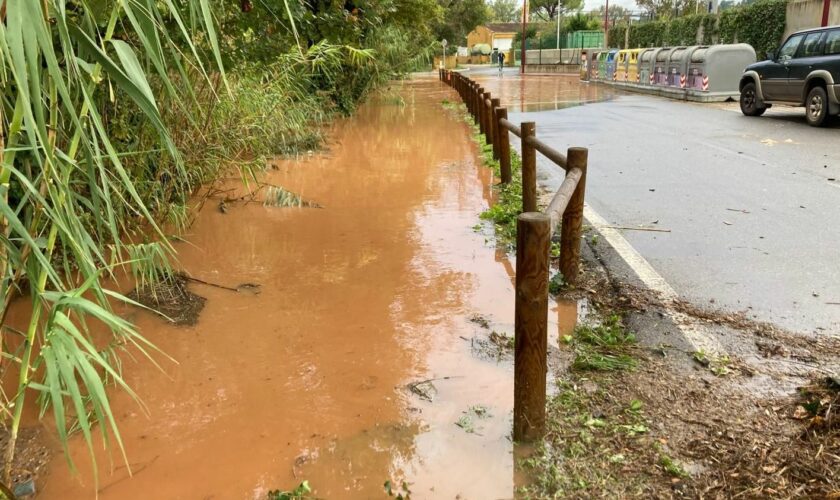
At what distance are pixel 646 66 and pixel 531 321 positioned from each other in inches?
833

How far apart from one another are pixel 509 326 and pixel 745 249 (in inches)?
88.2

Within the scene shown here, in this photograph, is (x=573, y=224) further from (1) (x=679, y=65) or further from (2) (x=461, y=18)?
(2) (x=461, y=18)

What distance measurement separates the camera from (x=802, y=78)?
39.7 feet

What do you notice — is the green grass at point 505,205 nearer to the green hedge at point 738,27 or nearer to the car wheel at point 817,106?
the car wheel at point 817,106

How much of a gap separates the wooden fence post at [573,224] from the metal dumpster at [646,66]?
18631 millimetres

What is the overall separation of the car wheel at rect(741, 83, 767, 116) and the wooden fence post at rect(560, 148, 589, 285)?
11434mm

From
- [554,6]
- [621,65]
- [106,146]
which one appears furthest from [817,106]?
[554,6]

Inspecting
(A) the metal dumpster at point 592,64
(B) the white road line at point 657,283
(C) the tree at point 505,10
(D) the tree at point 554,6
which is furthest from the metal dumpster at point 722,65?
(C) the tree at point 505,10

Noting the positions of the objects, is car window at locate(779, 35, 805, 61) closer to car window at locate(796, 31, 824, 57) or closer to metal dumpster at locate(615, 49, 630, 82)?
car window at locate(796, 31, 824, 57)

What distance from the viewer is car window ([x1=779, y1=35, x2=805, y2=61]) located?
12.6 m

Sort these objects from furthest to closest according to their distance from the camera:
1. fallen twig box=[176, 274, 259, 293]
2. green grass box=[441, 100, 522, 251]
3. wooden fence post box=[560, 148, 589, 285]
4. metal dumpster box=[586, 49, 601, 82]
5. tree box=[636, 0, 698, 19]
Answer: tree box=[636, 0, 698, 19]
metal dumpster box=[586, 49, 601, 82]
green grass box=[441, 100, 522, 251]
fallen twig box=[176, 274, 259, 293]
wooden fence post box=[560, 148, 589, 285]

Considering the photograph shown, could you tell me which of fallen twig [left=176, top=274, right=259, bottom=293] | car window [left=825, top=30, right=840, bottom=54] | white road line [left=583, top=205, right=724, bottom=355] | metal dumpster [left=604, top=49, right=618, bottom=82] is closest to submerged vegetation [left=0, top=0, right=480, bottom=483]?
fallen twig [left=176, top=274, right=259, bottom=293]

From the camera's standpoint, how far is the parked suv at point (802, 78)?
1128 cm

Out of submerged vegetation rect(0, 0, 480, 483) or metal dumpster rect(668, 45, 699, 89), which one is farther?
metal dumpster rect(668, 45, 699, 89)
